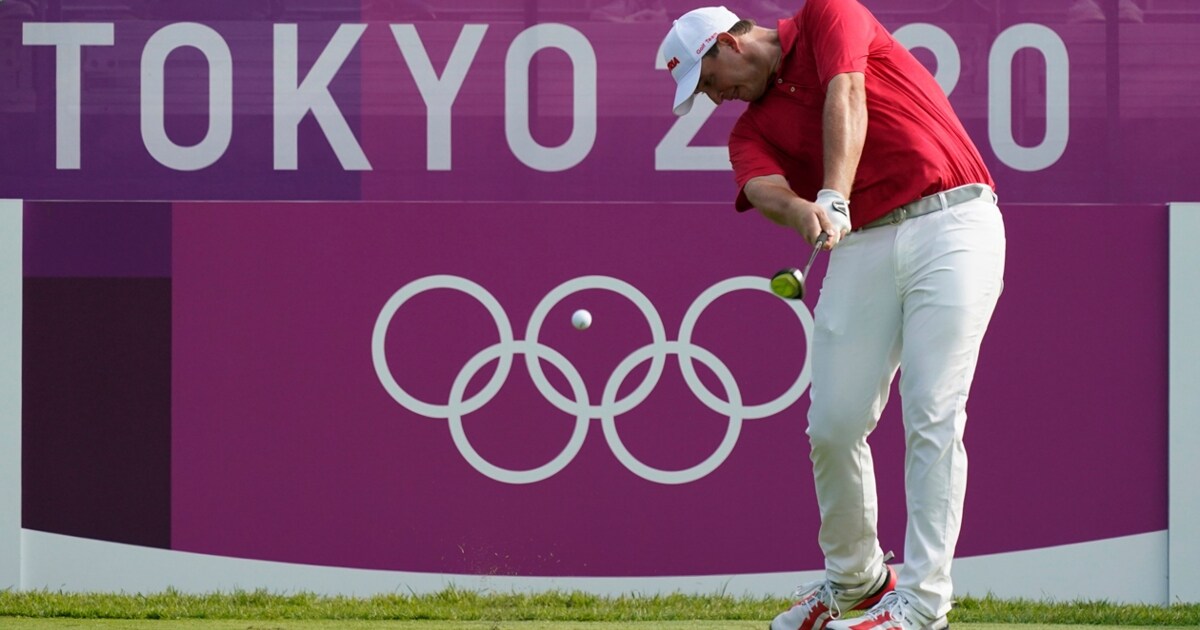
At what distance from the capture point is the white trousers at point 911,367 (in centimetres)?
390

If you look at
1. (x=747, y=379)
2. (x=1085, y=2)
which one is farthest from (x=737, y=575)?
(x=1085, y=2)

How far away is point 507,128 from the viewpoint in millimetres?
6340

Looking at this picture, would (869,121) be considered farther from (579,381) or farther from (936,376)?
(579,381)

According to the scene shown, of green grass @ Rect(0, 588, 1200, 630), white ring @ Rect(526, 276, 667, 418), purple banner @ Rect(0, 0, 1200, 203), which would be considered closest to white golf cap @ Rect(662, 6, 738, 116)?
green grass @ Rect(0, 588, 1200, 630)

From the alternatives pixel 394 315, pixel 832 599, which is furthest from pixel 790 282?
pixel 394 315

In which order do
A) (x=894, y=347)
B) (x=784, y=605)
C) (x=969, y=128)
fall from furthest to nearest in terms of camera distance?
(x=969, y=128), (x=784, y=605), (x=894, y=347)

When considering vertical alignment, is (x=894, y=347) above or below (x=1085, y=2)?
below

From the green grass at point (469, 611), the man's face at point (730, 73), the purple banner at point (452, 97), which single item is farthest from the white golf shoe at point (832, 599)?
the purple banner at point (452, 97)

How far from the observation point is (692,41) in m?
4.16

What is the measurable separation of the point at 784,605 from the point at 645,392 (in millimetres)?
911

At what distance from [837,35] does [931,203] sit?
46cm

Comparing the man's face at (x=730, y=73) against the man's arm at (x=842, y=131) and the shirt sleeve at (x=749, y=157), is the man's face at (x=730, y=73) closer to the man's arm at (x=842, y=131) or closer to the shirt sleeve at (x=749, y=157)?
the shirt sleeve at (x=749, y=157)

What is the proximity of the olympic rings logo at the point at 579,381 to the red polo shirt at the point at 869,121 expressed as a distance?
176cm

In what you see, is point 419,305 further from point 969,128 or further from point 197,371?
point 969,128
